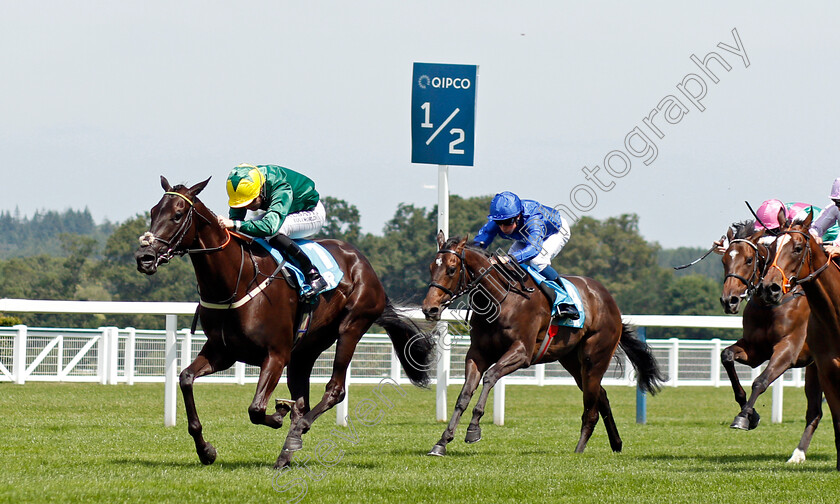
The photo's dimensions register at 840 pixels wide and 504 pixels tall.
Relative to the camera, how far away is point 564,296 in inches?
320

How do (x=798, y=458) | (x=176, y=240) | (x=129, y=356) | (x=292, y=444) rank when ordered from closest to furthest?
(x=176, y=240), (x=292, y=444), (x=798, y=458), (x=129, y=356)

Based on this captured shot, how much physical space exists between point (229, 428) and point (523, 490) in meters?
4.10

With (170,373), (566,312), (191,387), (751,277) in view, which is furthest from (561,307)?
(170,373)

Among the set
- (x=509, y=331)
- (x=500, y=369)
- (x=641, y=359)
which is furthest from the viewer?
(x=641, y=359)

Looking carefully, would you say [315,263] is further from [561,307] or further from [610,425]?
[610,425]

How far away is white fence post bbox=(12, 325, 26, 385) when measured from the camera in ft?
42.7

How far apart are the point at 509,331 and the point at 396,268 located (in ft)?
139

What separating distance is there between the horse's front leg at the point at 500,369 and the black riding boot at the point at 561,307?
54 centimetres

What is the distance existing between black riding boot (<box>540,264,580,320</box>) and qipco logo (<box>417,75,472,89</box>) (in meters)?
2.79

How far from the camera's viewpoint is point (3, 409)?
10.2 meters

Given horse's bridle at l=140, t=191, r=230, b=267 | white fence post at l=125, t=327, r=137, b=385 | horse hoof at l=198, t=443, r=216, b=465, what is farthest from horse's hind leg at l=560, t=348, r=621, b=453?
white fence post at l=125, t=327, r=137, b=385

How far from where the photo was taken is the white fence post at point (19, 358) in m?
13.0

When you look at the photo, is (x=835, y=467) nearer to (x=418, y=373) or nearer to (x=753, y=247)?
(x=753, y=247)

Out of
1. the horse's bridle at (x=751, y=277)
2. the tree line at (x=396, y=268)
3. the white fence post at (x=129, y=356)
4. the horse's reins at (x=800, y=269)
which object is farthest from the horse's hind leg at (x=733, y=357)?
the tree line at (x=396, y=268)
